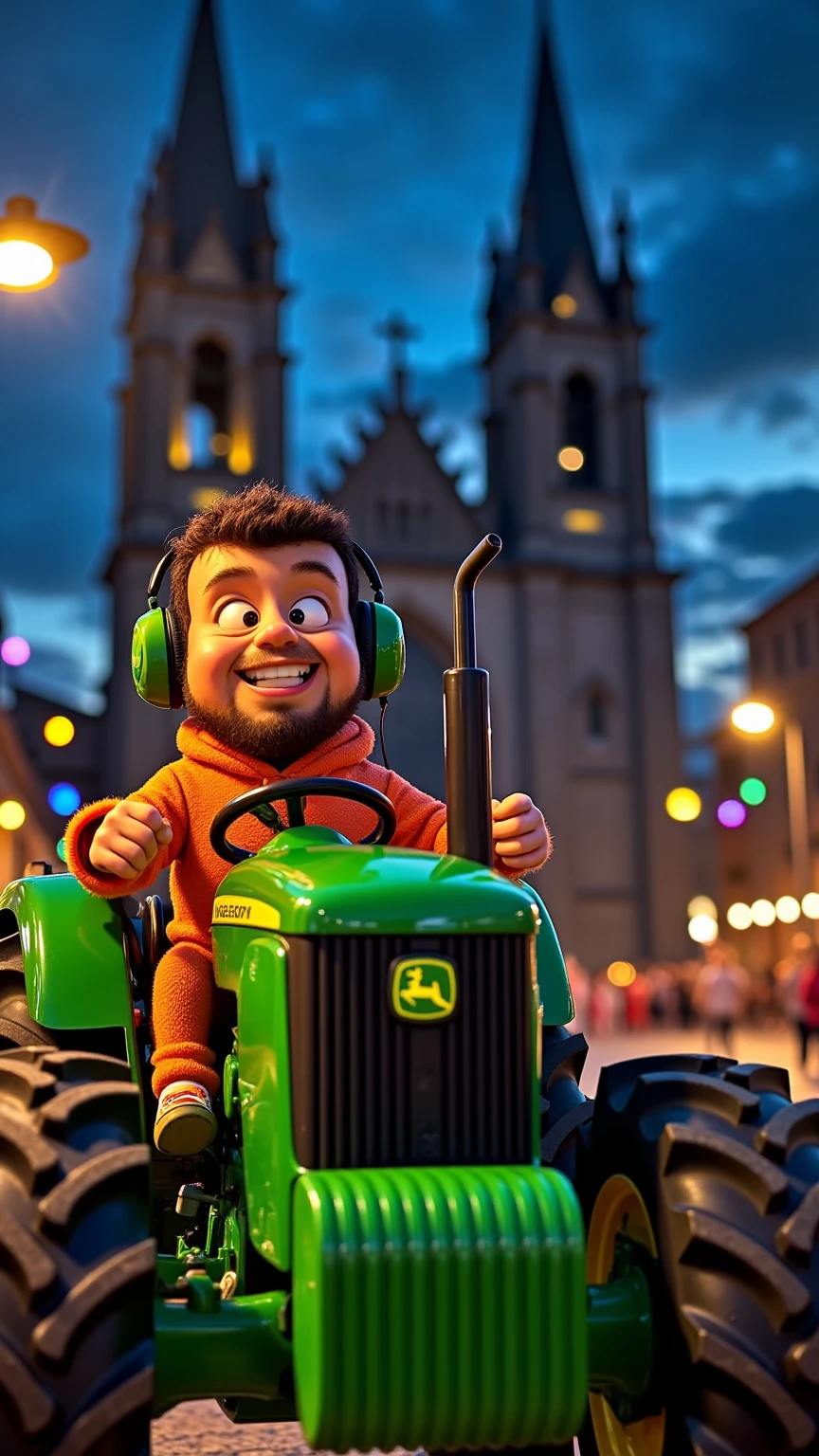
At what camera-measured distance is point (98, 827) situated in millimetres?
3242

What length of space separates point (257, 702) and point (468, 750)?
935 mm

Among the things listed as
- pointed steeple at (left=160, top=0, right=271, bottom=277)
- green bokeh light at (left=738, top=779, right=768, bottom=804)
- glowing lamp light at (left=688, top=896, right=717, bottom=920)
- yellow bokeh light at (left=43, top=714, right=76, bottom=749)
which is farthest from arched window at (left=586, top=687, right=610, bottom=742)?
glowing lamp light at (left=688, top=896, right=717, bottom=920)

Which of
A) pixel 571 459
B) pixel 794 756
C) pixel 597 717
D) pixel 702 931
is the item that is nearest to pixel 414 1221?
pixel 794 756

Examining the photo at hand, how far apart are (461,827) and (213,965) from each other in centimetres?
72

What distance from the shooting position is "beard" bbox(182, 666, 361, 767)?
3.50m

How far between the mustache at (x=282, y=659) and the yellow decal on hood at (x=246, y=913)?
2.15ft

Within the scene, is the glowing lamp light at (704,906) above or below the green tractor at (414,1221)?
above

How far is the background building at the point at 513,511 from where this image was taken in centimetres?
3762

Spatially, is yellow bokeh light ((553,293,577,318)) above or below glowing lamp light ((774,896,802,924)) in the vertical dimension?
above

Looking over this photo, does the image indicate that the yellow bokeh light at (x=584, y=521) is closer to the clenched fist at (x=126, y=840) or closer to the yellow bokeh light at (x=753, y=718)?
the yellow bokeh light at (x=753, y=718)

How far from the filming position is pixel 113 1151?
2.31 metres

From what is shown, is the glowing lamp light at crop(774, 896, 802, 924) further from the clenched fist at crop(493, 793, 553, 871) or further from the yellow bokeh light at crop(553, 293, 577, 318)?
the clenched fist at crop(493, 793, 553, 871)

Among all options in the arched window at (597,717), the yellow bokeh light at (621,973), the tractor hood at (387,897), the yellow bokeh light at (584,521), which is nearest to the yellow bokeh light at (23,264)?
the tractor hood at (387,897)

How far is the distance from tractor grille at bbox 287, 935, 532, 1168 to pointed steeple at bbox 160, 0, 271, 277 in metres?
40.2
